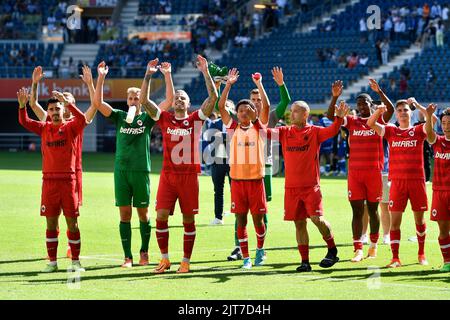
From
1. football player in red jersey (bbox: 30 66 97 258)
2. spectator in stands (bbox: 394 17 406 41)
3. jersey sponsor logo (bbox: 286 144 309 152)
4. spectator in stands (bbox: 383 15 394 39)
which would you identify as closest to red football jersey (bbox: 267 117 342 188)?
jersey sponsor logo (bbox: 286 144 309 152)

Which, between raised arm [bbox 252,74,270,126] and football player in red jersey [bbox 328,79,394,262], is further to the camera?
football player in red jersey [bbox 328,79,394,262]

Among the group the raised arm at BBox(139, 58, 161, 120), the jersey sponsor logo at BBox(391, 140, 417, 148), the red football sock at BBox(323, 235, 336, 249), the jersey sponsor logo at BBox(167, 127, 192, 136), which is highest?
the raised arm at BBox(139, 58, 161, 120)

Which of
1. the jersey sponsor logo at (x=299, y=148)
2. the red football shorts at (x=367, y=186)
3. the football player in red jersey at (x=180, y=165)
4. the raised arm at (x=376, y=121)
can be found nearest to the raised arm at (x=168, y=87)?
the football player in red jersey at (x=180, y=165)

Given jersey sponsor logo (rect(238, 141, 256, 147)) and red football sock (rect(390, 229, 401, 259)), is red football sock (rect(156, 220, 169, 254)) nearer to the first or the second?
jersey sponsor logo (rect(238, 141, 256, 147))

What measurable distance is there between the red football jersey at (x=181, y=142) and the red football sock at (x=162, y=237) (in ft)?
2.37

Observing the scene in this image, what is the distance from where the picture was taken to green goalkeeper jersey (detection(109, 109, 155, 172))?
13578 mm

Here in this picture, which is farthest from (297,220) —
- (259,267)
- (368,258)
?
(368,258)

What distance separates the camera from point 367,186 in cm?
1444

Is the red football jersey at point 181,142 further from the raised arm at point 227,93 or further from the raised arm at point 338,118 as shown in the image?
the raised arm at point 338,118

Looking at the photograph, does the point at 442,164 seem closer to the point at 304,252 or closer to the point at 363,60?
the point at 304,252

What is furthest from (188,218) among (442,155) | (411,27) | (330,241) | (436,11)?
(411,27)

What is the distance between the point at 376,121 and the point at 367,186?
3.65ft

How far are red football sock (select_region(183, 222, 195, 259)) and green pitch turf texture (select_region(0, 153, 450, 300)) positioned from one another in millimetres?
299

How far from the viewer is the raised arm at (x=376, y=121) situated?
13.4m
